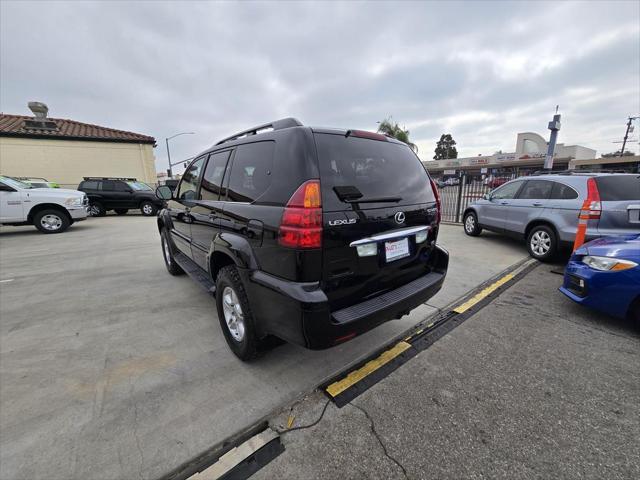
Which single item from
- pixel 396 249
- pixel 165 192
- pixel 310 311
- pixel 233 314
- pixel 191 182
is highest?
pixel 191 182

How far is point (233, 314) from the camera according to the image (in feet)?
7.97

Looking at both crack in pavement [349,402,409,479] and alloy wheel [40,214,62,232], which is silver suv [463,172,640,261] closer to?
crack in pavement [349,402,409,479]

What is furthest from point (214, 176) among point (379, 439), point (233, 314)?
point (379, 439)

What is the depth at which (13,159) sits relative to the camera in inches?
647

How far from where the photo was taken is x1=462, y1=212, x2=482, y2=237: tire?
7.06 meters

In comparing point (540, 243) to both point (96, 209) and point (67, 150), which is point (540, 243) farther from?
point (67, 150)

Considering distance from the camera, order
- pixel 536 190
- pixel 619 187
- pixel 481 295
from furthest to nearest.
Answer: pixel 536 190, pixel 619 187, pixel 481 295

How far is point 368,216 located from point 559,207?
189 inches

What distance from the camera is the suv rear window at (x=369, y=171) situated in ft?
5.95

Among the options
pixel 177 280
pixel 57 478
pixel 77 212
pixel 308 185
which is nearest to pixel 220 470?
pixel 57 478

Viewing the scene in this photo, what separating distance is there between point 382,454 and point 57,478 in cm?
175

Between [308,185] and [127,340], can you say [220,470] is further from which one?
[127,340]

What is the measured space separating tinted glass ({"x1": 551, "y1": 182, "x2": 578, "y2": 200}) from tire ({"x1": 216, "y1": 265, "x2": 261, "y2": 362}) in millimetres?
5561

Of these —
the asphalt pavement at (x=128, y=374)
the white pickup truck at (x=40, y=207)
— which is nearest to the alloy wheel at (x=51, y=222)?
the white pickup truck at (x=40, y=207)
